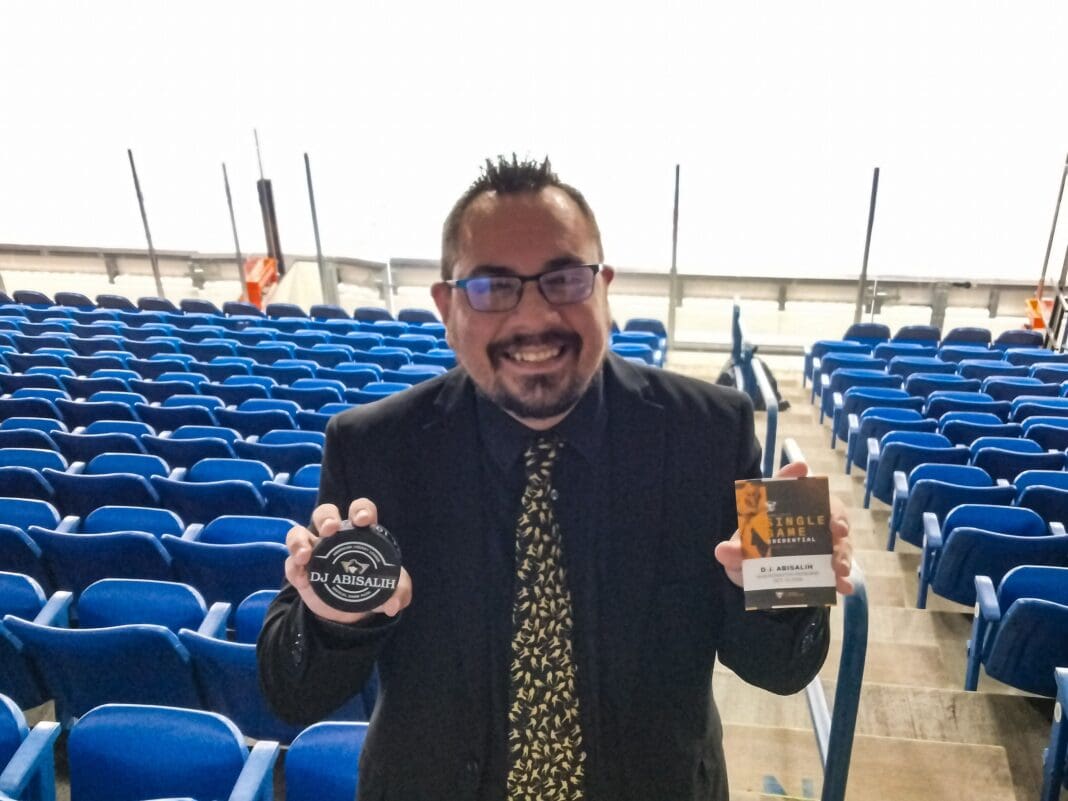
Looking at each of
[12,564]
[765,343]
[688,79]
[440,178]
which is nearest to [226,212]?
[440,178]

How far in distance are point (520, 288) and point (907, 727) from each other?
225 centimetres

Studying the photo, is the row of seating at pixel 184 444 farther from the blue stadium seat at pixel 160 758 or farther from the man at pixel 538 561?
the man at pixel 538 561

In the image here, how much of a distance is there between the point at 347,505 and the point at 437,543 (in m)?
0.18

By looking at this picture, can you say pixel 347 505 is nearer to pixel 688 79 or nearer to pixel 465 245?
A: pixel 465 245

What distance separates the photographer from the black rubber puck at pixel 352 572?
3.53 ft

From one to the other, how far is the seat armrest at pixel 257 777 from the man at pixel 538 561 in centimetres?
47

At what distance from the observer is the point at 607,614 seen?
3.92 ft

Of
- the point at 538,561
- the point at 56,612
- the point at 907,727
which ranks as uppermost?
the point at 538,561

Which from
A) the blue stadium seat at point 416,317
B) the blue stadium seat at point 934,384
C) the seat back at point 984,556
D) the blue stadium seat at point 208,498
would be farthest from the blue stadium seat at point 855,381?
the blue stadium seat at point 416,317

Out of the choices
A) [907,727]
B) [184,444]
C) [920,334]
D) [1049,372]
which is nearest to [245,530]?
[184,444]

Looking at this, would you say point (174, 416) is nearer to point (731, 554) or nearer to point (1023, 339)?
point (731, 554)

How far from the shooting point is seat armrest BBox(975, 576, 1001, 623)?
8.03 feet

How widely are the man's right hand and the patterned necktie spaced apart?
0.21 metres

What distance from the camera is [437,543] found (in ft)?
4.00
